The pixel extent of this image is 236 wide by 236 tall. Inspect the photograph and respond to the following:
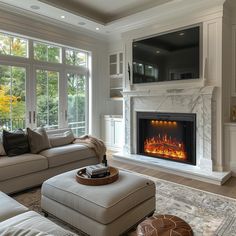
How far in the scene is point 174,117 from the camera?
4.23 m

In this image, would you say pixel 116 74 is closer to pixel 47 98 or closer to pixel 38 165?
pixel 47 98

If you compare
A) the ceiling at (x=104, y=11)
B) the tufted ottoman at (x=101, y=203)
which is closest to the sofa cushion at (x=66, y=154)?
the tufted ottoman at (x=101, y=203)

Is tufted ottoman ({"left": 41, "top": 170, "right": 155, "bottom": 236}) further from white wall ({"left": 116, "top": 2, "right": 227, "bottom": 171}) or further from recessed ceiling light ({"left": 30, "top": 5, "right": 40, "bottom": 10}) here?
recessed ceiling light ({"left": 30, "top": 5, "right": 40, "bottom": 10})

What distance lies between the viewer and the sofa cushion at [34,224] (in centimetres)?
133

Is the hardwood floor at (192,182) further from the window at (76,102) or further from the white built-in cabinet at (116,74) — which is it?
the white built-in cabinet at (116,74)

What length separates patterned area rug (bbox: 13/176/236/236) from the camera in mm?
2240

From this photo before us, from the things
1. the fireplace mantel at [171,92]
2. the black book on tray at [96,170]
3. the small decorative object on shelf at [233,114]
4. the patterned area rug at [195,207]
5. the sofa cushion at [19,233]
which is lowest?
the patterned area rug at [195,207]

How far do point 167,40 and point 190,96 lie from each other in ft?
3.95

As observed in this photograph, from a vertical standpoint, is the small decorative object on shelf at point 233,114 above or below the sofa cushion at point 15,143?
above

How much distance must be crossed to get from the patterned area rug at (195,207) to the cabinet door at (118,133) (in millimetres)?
2303

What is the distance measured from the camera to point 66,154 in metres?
3.59

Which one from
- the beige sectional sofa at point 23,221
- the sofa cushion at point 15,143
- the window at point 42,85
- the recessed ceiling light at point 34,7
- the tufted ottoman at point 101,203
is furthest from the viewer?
the window at point 42,85

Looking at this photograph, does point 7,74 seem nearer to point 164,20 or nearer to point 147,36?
point 147,36

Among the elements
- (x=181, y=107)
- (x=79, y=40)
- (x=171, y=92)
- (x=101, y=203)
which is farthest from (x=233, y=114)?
(x=79, y=40)
